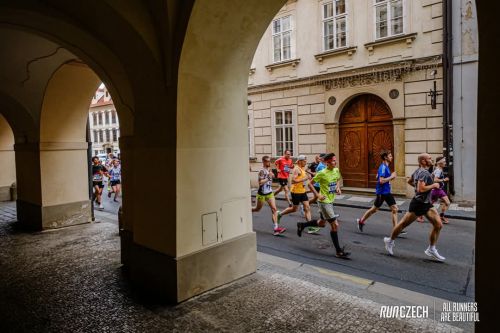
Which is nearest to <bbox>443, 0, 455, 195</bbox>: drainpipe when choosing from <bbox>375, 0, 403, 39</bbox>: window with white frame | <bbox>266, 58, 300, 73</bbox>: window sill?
<bbox>375, 0, 403, 39</bbox>: window with white frame

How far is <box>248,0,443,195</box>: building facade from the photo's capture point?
11969 millimetres

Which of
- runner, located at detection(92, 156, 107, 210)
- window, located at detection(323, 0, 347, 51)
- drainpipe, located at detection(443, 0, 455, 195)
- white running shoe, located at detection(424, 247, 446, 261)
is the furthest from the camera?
window, located at detection(323, 0, 347, 51)

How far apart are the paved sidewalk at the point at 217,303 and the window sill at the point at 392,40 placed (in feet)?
32.6

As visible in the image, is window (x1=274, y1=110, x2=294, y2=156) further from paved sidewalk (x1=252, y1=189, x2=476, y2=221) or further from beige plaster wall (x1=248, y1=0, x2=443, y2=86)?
paved sidewalk (x1=252, y1=189, x2=476, y2=221)

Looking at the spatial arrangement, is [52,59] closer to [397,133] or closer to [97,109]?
[397,133]

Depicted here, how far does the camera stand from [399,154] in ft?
41.4

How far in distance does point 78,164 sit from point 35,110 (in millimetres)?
1573

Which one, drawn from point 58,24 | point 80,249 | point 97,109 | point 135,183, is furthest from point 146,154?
point 97,109

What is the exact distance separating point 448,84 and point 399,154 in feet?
9.14

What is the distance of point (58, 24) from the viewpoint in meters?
4.84

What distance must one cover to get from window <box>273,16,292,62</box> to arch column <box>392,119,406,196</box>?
5797mm

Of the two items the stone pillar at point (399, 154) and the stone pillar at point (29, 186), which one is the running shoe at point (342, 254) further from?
the stone pillar at point (399, 154)

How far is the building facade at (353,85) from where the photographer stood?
39.3ft

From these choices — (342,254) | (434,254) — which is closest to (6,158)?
(342,254)
